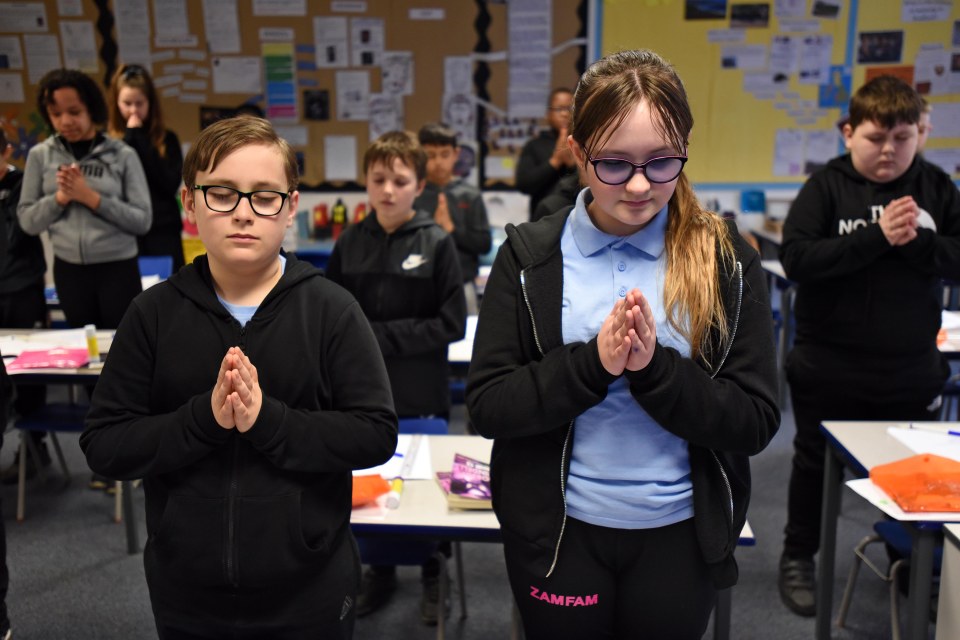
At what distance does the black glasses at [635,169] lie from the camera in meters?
1.26

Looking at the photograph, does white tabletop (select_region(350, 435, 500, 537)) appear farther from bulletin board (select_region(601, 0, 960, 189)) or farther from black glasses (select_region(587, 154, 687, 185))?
bulletin board (select_region(601, 0, 960, 189))

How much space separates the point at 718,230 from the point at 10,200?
11.3 feet

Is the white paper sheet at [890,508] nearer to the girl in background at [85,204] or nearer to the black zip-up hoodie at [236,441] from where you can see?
the black zip-up hoodie at [236,441]

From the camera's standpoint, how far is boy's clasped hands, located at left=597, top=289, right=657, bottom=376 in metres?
1.19

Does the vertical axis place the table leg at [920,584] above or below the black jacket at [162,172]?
below

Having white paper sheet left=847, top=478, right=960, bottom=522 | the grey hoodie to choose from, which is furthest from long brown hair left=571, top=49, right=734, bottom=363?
the grey hoodie

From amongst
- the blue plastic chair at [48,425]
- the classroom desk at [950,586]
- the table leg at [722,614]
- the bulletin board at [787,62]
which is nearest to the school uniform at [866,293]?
the classroom desk at [950,586]

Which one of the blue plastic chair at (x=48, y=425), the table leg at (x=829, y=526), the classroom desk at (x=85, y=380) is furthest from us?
the blue plastic chair at (x=48, y=425)

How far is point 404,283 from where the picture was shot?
2.68 meters

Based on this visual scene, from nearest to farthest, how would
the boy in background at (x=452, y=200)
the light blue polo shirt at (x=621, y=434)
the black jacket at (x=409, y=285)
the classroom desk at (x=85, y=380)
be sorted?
1. the light blue polo shirt at (x=621, y=434)
2. the black jacket at (x=409, y=285)
3. the classroom desk at (x=85, y=380)
4. the boy in background at (x=452, y=200)

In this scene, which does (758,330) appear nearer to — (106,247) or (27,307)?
→ (106,247)

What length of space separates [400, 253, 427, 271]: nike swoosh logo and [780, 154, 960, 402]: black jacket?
43.9 inches

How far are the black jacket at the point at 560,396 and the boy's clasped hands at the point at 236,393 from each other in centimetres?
35

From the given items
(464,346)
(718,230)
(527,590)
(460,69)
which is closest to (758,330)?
(718,230)
